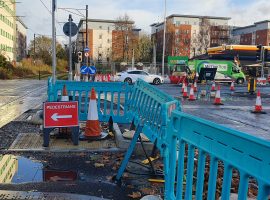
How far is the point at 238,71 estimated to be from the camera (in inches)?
1596

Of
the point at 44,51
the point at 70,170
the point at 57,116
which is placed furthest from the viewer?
the point at 44,51

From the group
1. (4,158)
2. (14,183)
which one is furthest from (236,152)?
(4,158)

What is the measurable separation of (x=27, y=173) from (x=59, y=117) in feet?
6.05

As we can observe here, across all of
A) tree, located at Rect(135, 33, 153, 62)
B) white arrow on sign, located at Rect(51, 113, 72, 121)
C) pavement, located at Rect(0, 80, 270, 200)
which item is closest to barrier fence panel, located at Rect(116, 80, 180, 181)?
pavement, located at Rect(0, 80, 270, 200)

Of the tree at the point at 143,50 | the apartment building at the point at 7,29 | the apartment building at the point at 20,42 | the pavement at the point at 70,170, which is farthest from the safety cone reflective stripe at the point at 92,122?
the apartment building at the point at 20,42

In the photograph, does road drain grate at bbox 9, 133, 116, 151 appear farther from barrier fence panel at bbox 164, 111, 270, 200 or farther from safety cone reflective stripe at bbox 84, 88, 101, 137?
barrier fence panel at bbox 164, 111, 270, 200

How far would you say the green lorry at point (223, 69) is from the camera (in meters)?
→ 38.9

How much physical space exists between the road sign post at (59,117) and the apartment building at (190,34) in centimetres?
8160

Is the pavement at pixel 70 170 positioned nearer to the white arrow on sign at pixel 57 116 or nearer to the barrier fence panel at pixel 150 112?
the barrier fence panel at pixel 150 112

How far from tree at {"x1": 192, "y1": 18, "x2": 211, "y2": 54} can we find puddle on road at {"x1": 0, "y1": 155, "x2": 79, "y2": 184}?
8999cm

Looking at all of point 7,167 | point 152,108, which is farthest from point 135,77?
point 152,108

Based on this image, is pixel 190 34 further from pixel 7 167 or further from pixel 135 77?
pixel 7 167

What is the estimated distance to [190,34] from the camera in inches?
4446

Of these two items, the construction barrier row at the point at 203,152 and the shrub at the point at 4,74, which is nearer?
the construction barrier row at the point at 203,152
